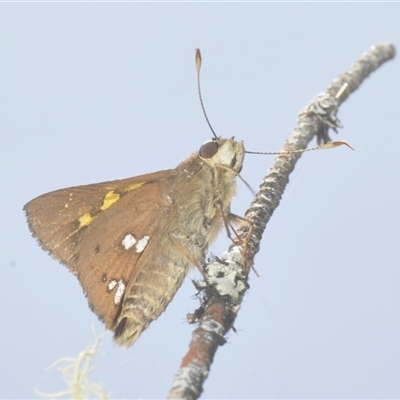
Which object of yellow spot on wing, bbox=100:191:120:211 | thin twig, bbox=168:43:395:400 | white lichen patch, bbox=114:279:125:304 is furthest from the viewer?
yellow spot on wing, bbox=100:191:120:211

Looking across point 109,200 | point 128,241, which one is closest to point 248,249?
point 128,241

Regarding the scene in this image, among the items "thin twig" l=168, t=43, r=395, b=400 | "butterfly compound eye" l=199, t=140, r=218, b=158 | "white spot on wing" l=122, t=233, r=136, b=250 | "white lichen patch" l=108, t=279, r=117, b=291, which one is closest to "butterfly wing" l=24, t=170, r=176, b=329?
"white spot on wing" l=122, t=233, r=136, b=250

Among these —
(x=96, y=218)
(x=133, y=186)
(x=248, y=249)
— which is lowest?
(x=248, y=249)

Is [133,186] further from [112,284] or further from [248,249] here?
[248,249]

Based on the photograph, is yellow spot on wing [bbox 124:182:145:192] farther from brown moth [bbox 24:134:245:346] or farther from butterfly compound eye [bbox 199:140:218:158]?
butterfly compound eye [bbox 199:140:218:158]

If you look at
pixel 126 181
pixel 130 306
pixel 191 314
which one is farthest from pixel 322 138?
pixel 191 314
